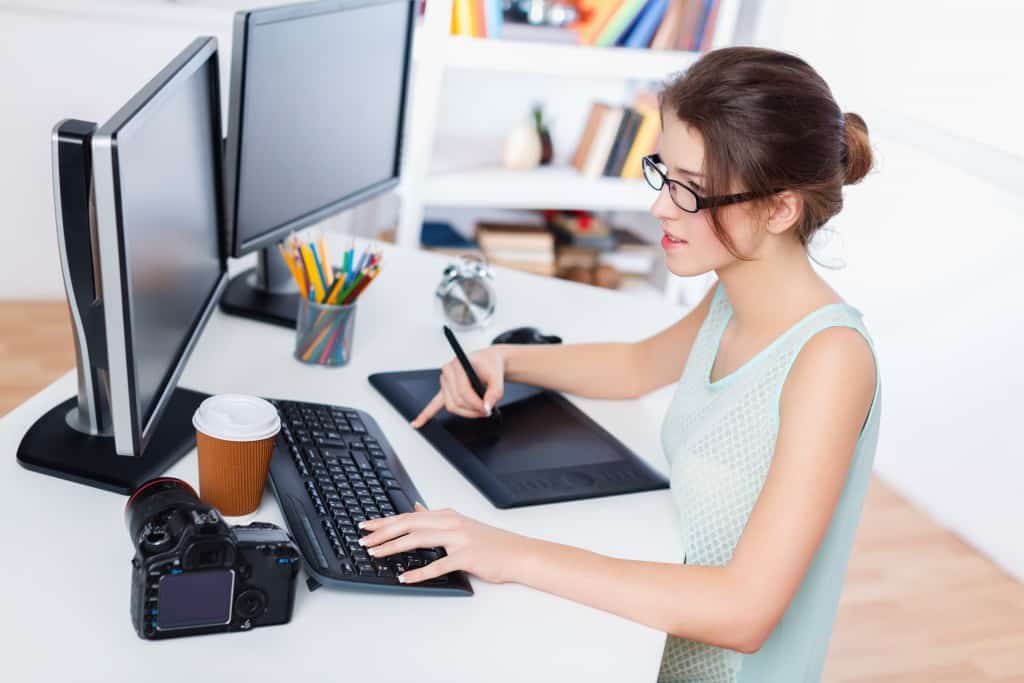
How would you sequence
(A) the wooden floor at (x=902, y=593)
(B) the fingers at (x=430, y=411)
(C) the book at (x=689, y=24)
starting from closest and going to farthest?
(B) the fingers at (x=430, y=411) → (A) the wooden floor at (x=902, y=593) → (C) the book at (x=689, y=24)

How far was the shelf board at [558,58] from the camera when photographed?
9.32 ft

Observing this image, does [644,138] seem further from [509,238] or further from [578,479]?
[578,479]

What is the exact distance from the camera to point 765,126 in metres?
1.10

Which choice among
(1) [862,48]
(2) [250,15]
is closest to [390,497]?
(2) [250,15]

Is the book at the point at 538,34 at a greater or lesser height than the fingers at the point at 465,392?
greater

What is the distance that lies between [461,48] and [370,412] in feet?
5.73

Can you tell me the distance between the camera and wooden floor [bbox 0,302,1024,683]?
87.8 inches

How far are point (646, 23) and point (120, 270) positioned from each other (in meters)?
2.43

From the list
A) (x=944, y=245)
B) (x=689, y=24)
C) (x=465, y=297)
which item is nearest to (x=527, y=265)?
(x=689, y=24)

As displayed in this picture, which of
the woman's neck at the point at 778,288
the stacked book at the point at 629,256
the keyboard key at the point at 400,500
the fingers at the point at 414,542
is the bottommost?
the stacked book at the point at 629,256

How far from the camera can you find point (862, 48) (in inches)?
121

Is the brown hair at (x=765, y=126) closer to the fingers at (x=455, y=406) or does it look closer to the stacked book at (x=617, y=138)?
the fingers at (x=455, y=406)

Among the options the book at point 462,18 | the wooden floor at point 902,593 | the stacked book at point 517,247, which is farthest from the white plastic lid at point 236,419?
the stacked book at point 517,247

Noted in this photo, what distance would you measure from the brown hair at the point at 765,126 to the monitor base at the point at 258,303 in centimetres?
72
